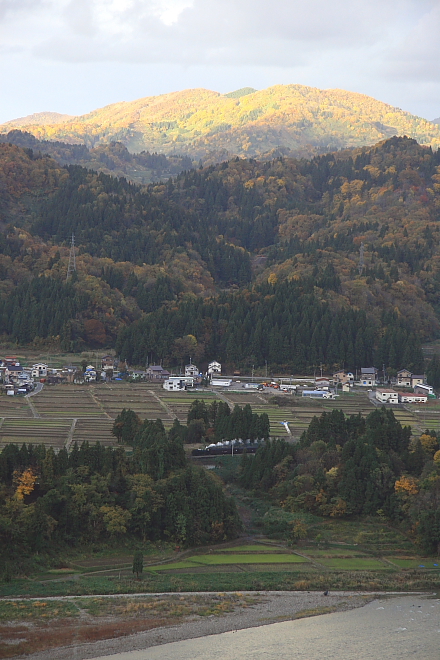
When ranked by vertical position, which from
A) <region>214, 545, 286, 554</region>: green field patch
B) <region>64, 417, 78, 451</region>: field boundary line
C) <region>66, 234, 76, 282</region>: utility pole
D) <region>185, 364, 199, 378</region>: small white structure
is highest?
<region>66, 234, 76, 282</region>: utility pole

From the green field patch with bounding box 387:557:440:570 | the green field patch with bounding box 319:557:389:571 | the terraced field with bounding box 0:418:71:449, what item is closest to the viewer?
the green field patch with bounding box 319:557:389:571

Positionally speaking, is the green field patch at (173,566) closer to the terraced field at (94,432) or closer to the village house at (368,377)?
the terraced field at (94,432)

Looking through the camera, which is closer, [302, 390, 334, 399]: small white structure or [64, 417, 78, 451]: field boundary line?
[64, 417, 78, 451]: field boundary line

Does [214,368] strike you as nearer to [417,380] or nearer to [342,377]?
[342,377]

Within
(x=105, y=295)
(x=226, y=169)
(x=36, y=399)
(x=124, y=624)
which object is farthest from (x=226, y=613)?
(x=226, y=169)

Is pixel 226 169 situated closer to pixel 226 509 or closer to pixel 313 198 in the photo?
pixel 313 198

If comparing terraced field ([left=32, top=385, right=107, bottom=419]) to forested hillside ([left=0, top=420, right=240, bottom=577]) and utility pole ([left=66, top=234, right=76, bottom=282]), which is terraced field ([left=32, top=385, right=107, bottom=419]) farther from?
utility pole ([left=66, top=234, right=76, bottom=282])

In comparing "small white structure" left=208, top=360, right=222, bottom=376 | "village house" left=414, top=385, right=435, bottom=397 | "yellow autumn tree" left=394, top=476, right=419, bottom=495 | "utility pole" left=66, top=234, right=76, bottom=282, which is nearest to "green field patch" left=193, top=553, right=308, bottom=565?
"yellow autumn tree" left=394, top=476, right=419, bottom=495
